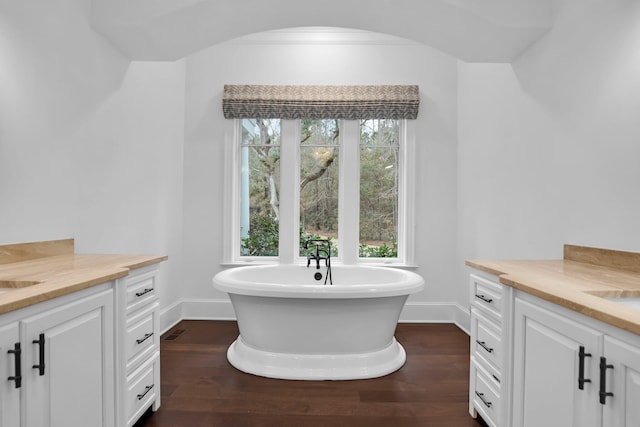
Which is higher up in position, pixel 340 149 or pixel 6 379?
pixel 340 149

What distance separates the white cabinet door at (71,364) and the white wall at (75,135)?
2.26 feet

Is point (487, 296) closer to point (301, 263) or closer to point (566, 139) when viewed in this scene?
point (566, 139)

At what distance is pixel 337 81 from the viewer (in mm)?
3965

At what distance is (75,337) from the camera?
1367mm

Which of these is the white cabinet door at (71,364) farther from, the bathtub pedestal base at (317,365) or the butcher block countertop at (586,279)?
the butcher block countertop at (586,279)

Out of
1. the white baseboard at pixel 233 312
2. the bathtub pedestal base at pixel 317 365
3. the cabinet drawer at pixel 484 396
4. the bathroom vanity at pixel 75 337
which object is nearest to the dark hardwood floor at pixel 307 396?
the bathtub pedestal base at pixel 317 365

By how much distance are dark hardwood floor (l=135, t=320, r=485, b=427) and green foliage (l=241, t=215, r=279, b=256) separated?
1185 mm

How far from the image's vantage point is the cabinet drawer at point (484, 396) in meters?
1.78

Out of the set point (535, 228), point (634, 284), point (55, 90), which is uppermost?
point (55, 90)

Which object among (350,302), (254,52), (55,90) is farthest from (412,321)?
(55,90)

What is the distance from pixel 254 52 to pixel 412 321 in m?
3.26

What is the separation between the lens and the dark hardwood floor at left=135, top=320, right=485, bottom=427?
2065 mm

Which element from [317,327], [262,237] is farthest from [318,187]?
[317,327]

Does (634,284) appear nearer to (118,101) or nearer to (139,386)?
(139,386)
